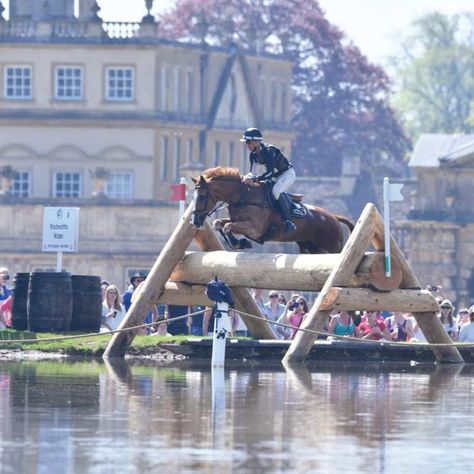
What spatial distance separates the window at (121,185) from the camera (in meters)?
84.7

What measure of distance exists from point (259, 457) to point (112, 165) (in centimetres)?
6673

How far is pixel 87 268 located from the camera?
7269cm

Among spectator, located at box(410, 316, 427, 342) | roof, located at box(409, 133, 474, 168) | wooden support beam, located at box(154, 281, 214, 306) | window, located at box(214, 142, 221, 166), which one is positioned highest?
window, located at box(214, 142, 221, 166)

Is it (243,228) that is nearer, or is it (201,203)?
(201,203)

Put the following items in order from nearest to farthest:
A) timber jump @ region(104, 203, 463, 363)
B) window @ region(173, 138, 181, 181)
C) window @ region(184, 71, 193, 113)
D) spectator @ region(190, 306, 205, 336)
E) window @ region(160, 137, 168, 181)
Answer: timber jump @ region(104, 203, 463, 363)
spectator @ region(190, 306, 205, 336)
window @ region(160, 137, 168, 181)
window @ region(173, 138, 181, 181)
window @ region(184, 71, 193, 113)

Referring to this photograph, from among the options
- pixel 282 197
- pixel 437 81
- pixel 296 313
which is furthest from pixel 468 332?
pixel 437 81

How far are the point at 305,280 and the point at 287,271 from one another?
0.25m

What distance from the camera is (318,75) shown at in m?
110

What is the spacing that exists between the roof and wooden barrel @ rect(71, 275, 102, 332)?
3946cm

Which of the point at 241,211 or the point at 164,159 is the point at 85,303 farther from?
the point at 164,159

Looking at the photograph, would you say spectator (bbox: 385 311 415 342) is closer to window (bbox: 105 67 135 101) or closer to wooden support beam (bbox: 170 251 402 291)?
wooden support beam (bbox: 170 251 402 291)

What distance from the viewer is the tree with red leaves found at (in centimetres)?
10844

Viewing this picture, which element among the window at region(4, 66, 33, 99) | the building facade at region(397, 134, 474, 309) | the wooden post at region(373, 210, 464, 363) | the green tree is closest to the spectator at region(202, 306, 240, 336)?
the wooden post at region(373, 210, 464, 363)

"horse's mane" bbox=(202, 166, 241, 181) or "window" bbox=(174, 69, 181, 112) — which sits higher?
"window" bbox=(174, 69, 181, 112)
